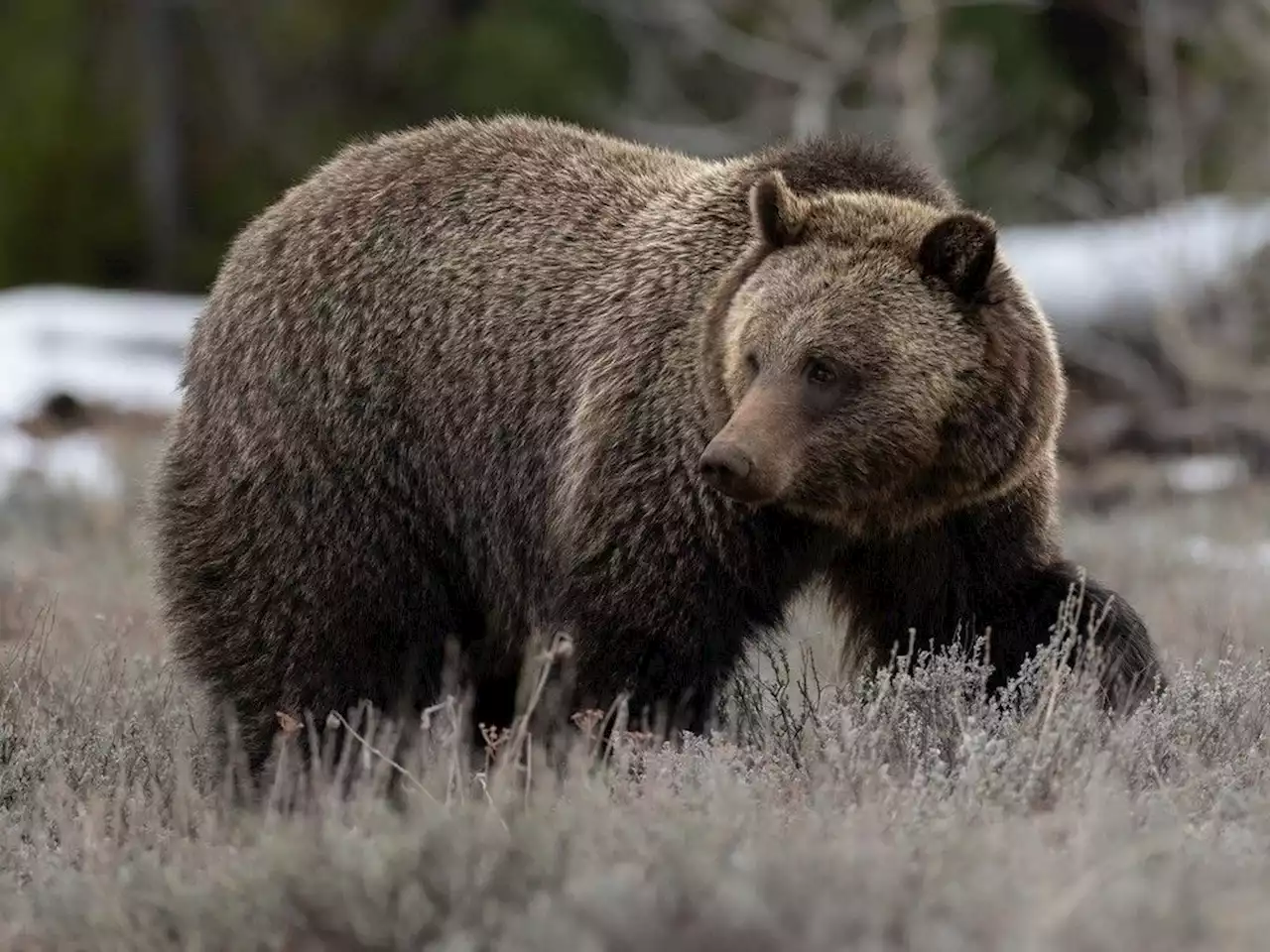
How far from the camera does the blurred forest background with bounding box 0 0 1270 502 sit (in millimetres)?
18906

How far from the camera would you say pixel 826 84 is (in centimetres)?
1906

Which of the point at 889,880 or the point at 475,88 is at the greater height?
the point at 475,88

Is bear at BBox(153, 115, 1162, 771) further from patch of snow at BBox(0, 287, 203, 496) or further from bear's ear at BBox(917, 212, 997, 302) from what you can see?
patch of snow at BBox(0, 287, 203, 496)

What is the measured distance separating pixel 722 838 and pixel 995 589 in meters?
2.07

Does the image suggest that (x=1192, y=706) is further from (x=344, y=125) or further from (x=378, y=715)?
(x=344, y=125)

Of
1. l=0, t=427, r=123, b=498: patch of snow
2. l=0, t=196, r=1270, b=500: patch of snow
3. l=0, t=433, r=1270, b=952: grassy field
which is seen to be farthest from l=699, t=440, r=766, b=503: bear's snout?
l=0, t=196, r=1270, b=500: patch of snow

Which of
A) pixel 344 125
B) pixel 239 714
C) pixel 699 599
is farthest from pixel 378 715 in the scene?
pixel 344 125

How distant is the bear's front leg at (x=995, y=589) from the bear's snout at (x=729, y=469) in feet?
2.33

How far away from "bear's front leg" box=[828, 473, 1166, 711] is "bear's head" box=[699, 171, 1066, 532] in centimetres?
15

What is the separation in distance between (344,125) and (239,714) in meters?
16.1

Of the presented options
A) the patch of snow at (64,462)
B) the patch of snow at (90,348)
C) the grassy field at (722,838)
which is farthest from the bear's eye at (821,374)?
the patch of snow at (90,348)

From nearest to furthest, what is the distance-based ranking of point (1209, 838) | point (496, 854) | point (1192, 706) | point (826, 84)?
1. point (496, 854)
2. point (1209, 838)
3. point (1192, 706)
4. point (826, 84)

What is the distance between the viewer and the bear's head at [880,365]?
479cm

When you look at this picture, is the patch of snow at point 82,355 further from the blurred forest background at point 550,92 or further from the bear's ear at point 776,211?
the bear's ear at point 776,211
